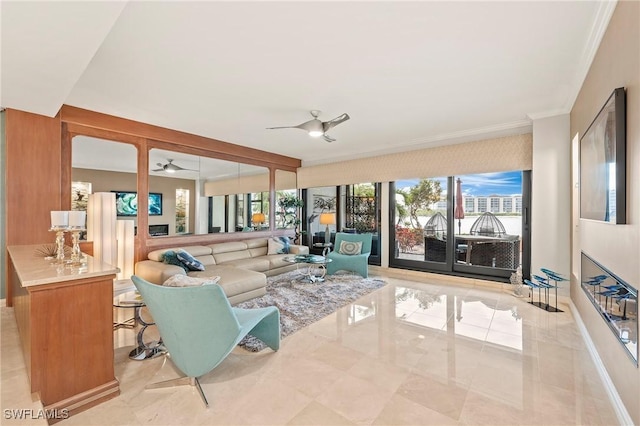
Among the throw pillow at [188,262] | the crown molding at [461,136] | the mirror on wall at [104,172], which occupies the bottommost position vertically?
the throw pillow at [188,262]

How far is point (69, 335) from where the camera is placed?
71.8 inches

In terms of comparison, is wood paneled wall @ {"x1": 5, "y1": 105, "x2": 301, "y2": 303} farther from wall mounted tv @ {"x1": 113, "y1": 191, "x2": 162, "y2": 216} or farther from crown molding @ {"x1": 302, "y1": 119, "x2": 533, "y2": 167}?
crown molding @ {"x1": 302, "y1": 119, "x2": 533, "y2": 167}

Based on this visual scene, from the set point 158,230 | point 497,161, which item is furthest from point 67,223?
point 497,161

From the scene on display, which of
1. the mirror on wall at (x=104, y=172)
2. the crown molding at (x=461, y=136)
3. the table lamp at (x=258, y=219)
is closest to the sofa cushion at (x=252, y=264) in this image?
the table lamp at (x=258, y=219)

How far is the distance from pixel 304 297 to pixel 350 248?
5.93 feet

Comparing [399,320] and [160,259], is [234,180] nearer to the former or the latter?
[160,259]

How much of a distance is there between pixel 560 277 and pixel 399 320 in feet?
7.66

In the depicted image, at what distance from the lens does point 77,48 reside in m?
2.01

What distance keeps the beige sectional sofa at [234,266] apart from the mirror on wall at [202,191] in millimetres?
494

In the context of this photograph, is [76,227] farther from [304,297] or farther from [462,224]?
[462,224]

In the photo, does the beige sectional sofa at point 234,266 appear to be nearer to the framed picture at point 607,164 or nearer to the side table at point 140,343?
the side table at point 140,343

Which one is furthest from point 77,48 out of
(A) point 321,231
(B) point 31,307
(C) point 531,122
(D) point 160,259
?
(A) point 321,231

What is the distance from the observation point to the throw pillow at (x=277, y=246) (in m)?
5.95

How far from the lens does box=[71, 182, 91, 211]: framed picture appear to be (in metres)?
3.84
